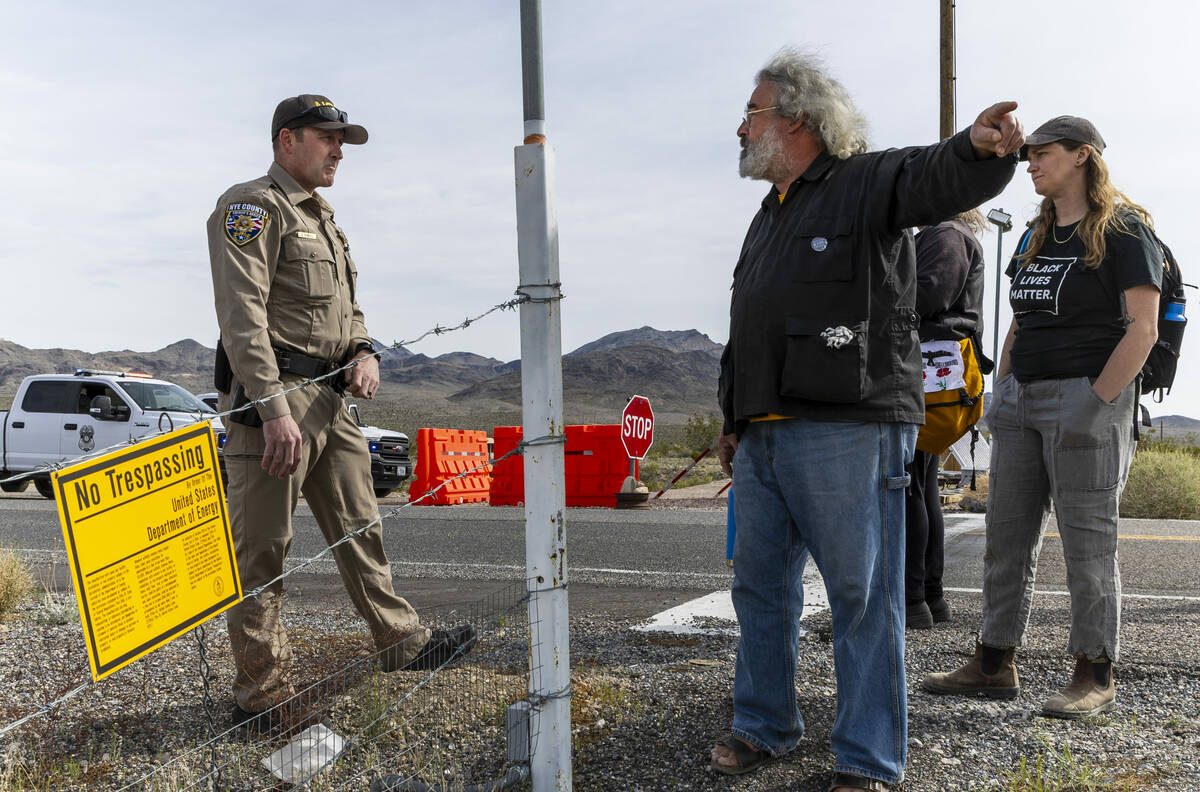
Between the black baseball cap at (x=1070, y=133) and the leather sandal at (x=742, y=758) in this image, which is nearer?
the leather sandal at (x=742, y=758)

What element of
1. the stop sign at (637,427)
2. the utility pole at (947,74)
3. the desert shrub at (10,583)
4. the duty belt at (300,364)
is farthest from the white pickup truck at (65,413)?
the duty belt at (300,364)

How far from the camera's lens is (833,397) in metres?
2.74

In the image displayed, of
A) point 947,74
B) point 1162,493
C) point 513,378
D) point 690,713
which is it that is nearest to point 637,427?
point 1162,493

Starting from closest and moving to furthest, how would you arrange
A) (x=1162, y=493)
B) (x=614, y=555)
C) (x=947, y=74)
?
1. (x=614, y=555)
2. (x=1162, y=493)
3. (x=947, y=74)

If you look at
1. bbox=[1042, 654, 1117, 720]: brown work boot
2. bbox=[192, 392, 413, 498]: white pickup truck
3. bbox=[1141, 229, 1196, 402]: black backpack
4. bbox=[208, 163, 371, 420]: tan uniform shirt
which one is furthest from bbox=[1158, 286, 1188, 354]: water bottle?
bbox=[192, 392, 413, 498]: white pickup truck

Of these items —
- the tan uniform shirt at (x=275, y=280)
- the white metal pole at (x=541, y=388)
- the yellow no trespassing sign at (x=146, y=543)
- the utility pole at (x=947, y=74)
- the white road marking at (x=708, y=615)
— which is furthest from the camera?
the utility pole at (x=947, y=74)

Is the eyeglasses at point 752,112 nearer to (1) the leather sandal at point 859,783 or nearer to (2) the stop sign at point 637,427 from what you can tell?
(1) the leather sandal at point 859,783

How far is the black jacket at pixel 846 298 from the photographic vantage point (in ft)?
8.97

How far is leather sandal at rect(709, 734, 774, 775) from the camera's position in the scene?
2.95m

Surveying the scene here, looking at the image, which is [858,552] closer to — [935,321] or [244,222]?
[935,321]

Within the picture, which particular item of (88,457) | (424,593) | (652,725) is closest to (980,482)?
(424,593)

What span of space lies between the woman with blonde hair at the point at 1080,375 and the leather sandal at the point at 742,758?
105 centimetres

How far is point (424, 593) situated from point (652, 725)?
373cm

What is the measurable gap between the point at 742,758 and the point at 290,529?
172 cm
